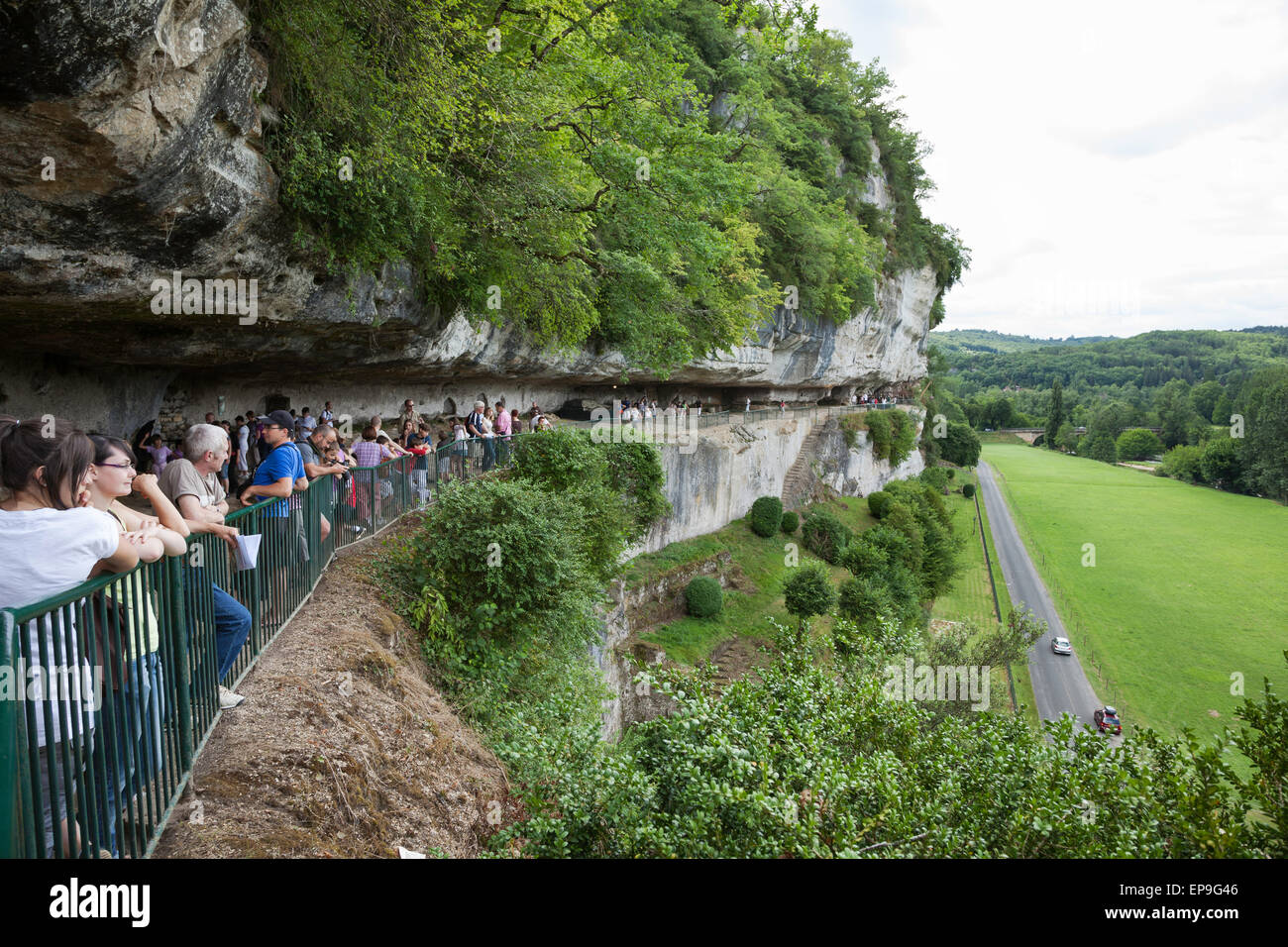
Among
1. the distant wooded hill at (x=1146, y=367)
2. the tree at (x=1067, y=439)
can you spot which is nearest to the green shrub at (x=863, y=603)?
the tree at (x=1067, y=439)

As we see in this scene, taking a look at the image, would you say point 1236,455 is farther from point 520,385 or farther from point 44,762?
point 44,762

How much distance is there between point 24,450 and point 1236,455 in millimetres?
104346

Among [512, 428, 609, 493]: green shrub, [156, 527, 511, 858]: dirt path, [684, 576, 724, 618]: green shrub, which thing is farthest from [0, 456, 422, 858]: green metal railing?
[684, 576, 724, 618]: green shrub

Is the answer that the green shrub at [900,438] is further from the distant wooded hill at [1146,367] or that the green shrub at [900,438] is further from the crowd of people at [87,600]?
the distant wooded hill at [1146,367]

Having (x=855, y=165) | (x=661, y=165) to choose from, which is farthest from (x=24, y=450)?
(x=855, y=165)

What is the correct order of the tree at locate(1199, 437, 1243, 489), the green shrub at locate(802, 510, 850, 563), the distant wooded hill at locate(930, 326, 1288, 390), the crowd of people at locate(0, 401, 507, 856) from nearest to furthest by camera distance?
the crowd of people at locate(0, 401, 507, 856) < the green shrub at locate(802, 510, 850, 563) < the tree at locate(1199, 437, 1243, 489) < the distant wooded hill at locate(930, 326, 1288, 390)

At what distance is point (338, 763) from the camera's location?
15.9 feet

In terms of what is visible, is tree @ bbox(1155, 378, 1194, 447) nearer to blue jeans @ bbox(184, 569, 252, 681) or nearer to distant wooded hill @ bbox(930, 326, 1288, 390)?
distant wooded hill @ bbox(930, 326, 1288, 390)

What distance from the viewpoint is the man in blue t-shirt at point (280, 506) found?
20.1ft

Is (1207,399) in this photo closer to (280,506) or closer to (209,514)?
(280,506)

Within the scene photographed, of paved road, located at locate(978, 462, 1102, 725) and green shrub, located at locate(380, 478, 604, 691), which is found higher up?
green shrub, located at locate(380, 478, 604, 691)

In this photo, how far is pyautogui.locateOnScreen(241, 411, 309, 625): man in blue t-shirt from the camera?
6.13 metres

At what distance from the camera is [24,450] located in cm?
290

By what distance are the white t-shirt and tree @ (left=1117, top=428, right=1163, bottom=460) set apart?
129437 mm
